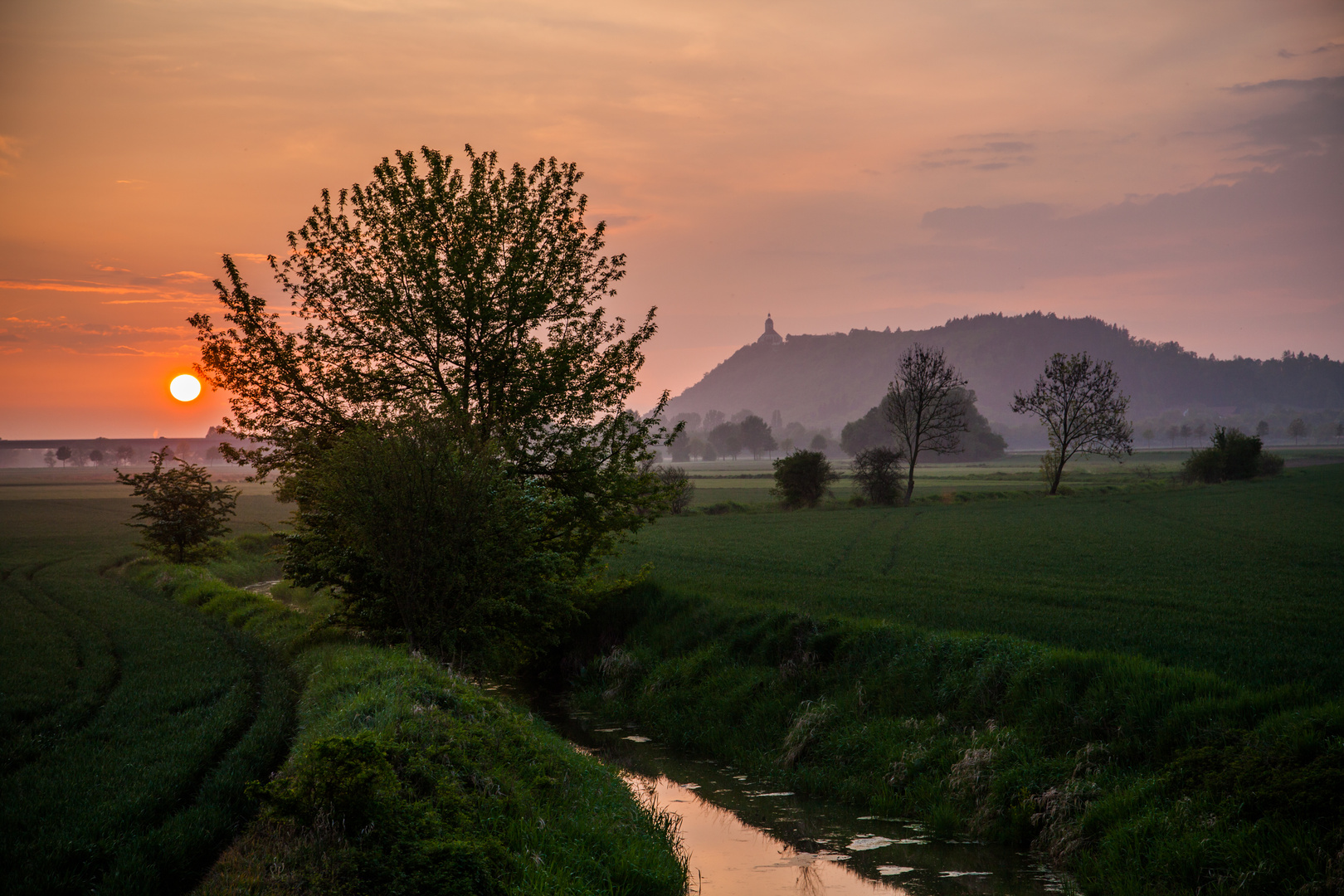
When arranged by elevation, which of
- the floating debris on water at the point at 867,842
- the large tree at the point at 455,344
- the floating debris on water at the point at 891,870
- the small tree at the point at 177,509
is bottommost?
the floating debris on water at the point at 867,842

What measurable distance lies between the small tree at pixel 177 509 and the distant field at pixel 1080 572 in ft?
82.5

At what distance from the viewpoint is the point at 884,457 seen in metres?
70.4

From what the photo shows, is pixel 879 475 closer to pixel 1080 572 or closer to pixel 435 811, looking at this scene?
pixel 1080 572

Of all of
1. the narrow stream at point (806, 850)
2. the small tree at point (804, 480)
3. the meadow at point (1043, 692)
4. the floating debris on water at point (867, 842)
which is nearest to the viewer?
the meadow at point (1043, 692)

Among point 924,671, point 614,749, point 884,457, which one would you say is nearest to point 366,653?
point 614,749

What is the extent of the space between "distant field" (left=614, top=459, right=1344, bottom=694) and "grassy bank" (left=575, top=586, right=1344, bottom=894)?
180 cm

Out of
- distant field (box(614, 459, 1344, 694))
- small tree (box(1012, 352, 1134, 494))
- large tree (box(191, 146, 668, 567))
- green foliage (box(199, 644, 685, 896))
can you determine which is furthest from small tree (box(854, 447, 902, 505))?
green foliage (box(199, 644, 685, 896))

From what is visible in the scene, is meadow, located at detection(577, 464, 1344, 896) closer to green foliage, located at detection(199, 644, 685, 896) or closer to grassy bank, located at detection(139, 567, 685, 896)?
grassy bank, located at detection(139, 567, 685, 896)

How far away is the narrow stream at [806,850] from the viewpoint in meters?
11.5

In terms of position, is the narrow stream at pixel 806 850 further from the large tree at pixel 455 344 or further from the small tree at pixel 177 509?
the small tree at pixel 177 509

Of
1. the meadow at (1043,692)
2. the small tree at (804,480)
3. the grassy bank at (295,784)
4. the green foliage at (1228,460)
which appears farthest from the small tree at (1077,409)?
the grassy bank at (295,784)

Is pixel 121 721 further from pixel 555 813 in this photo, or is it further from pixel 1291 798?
pixel 1291 798

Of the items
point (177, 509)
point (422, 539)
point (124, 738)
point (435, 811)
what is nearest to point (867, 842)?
point (435, 811)

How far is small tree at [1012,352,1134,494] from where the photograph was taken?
76875mm
